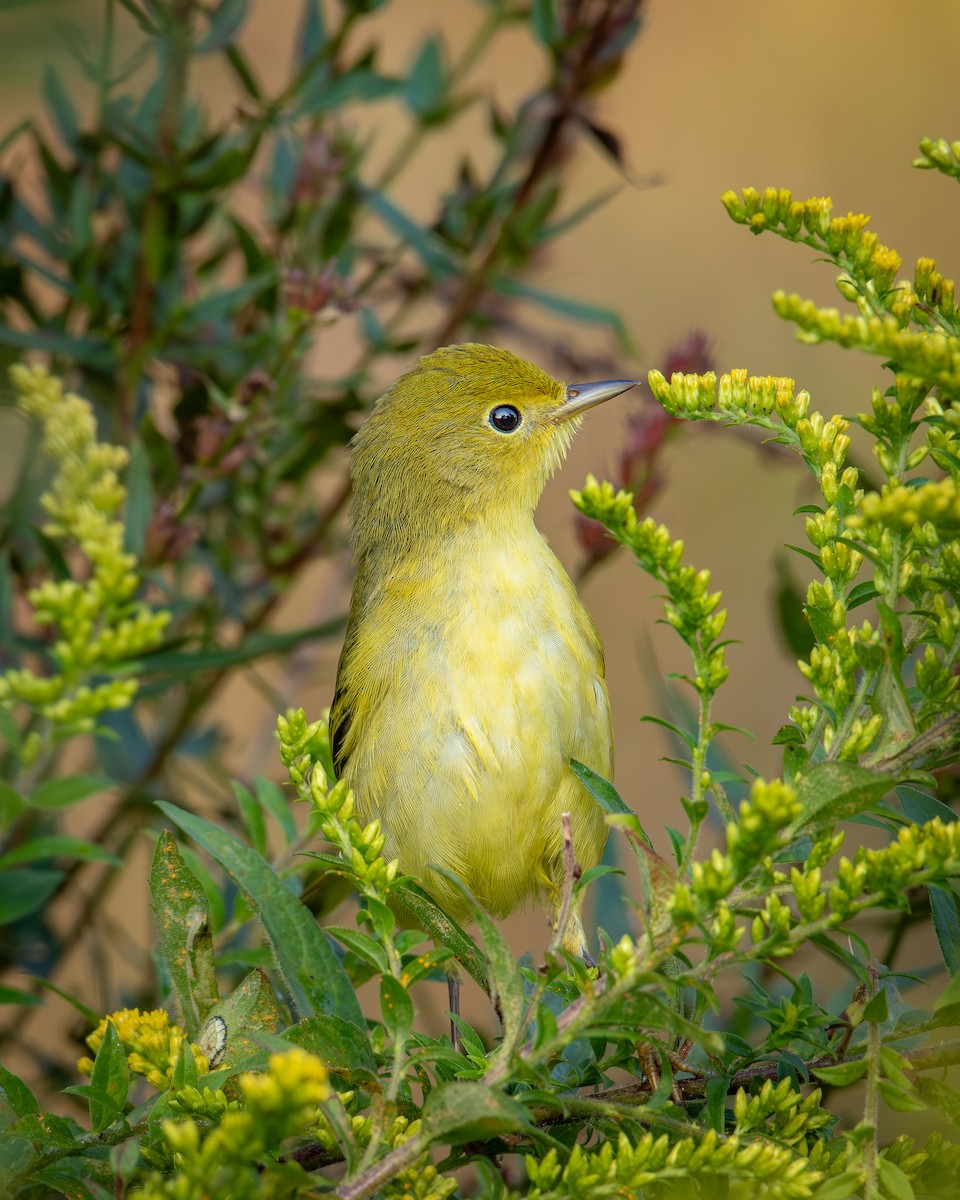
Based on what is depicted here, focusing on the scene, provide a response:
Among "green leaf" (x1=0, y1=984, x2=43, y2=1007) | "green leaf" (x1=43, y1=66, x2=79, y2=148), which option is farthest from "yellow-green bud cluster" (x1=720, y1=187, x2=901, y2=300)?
"green leaf" (x1=43, y1=66, x2=79, y2=148)

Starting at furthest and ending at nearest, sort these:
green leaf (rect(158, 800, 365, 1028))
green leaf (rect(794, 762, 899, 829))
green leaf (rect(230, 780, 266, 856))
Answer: green leaf (rect(230, 780, 266, 856)), green leaf (rect(158, 800, 365, 1028)), green leaf (rect(794, 762, 899, 829))

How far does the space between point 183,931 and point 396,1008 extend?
18.8 inches

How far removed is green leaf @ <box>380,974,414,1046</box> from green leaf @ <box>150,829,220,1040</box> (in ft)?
1.44

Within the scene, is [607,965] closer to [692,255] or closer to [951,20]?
[692,255]

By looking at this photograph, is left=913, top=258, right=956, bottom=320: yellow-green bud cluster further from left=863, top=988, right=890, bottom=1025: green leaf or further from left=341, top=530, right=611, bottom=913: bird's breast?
left=341, top=530, right=611, bottom=913: bird's breast

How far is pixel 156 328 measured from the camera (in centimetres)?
282

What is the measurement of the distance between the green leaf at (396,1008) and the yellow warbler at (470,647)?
0.94 m

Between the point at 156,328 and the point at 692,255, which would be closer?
the point at 156,328

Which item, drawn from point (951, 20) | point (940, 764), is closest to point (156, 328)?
point (940, 764)

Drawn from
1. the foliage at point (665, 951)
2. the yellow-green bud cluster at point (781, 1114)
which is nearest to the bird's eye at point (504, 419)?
the foliage at point (665, 951)

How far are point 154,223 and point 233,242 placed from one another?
581mm

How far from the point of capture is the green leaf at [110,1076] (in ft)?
4.77

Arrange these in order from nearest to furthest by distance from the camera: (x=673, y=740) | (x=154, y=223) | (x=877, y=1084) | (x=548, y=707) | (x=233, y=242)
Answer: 1. (x=877, y=1084)
2. (x=548, y=707)
3. (x=154, y=223)
4. (x=673, y=740)
5. (x=233, y=242)

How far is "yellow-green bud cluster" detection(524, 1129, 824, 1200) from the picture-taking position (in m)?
1.20
